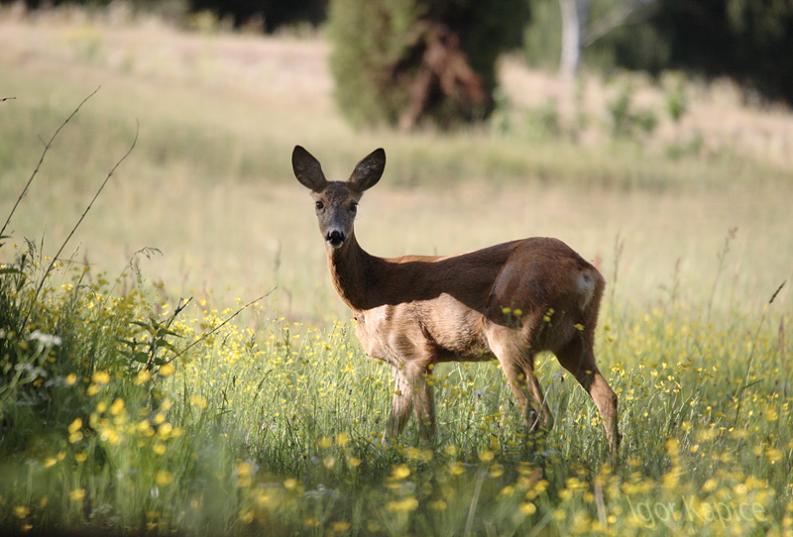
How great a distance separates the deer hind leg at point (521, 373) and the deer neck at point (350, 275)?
913mm

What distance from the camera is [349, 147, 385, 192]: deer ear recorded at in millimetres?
7109

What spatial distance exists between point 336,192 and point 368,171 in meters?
0.38

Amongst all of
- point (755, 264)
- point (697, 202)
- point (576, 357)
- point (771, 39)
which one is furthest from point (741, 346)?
point (771, 39)

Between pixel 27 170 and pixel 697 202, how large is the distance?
34.4 feet

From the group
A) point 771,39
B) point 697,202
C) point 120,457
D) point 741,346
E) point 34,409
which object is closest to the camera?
point 120,457

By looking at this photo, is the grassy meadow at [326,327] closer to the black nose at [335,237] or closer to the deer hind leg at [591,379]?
the deer hind leg at [591,379]

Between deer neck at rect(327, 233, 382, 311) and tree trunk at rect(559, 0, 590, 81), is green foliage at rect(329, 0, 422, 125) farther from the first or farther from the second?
deer neck at rect(327, 233, 382, 311)

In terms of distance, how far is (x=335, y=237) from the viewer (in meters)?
6.55

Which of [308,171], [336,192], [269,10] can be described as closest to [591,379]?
[336,192]

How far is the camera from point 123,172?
17984 millimetres

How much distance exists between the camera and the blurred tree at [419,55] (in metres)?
21.0

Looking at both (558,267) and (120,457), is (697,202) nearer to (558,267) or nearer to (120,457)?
(558,267)

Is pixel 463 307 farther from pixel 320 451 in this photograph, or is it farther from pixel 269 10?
pixel 269 10

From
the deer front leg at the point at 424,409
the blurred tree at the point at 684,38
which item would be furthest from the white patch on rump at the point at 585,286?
the blurred tree at the point at 684,38
